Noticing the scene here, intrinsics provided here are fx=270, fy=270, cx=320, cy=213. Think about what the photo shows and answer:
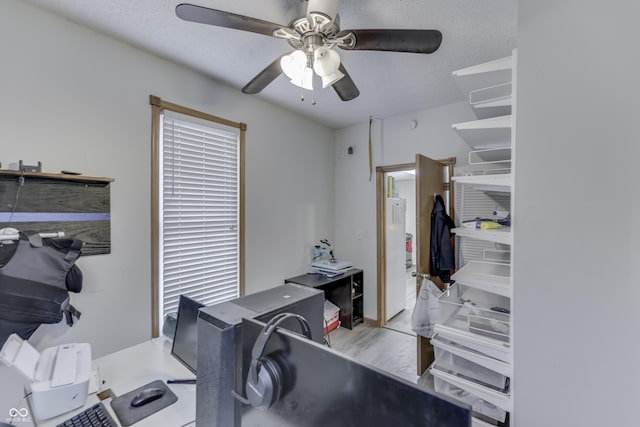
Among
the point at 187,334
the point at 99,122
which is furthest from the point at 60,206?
the point at 187,334

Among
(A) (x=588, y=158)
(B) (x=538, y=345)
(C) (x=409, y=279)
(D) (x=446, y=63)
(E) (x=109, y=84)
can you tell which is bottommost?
(C) (x=409, y=279)

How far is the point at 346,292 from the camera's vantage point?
343 centimetres

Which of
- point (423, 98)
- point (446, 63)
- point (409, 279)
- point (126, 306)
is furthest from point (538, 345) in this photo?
point (409, 279)

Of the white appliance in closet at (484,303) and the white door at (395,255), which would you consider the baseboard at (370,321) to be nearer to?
the white door at (395,255)

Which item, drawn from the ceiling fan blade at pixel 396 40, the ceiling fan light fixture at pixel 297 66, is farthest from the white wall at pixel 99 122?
the ceiling fan blade at pixel 396 40

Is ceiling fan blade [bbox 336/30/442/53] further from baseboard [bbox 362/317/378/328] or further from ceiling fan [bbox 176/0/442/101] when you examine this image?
baseboard [bbox 362/317/378/328]

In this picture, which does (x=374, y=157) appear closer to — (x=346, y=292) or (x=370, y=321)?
(x=346, y=292)

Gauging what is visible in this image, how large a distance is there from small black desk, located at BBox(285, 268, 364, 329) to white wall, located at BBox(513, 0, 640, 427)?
2337mm

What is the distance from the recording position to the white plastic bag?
2.35m

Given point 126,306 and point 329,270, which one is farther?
point 329,270

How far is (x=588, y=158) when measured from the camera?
0.85 metres

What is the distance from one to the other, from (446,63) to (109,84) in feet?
8.19

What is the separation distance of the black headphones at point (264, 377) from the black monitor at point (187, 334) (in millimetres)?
788

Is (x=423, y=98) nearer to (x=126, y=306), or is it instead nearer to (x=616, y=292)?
(x=616, y=292)
